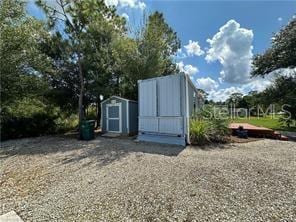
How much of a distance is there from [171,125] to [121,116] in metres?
3.98

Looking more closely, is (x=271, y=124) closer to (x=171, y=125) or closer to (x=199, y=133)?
(x=199, y=133)

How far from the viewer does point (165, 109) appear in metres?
8.86

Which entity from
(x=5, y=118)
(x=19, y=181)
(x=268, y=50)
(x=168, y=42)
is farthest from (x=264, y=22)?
(x=5, y=118)

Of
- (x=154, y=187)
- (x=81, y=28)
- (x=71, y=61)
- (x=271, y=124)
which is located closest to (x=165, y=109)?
(x=154, y=187)

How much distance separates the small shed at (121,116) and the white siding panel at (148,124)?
186cm

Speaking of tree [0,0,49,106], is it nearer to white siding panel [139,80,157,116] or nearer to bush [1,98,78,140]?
bush [1,98,78,140]

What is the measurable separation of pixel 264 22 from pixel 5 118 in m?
15.4

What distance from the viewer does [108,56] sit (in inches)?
566

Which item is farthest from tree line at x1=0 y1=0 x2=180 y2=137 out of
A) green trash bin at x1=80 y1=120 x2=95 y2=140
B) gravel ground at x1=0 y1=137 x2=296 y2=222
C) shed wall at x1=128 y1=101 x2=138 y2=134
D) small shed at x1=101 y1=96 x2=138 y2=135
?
gravel ground at x1=0 y1=137 x2=296 y2=222

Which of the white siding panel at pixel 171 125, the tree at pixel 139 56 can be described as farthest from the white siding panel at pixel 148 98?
the tree at pixel 139 56

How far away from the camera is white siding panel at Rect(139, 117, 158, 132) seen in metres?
9.26

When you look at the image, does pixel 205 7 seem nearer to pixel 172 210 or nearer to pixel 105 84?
pixel 105 84

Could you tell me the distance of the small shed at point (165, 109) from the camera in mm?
8297

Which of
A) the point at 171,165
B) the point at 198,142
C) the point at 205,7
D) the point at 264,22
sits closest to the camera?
the point at 171,165
